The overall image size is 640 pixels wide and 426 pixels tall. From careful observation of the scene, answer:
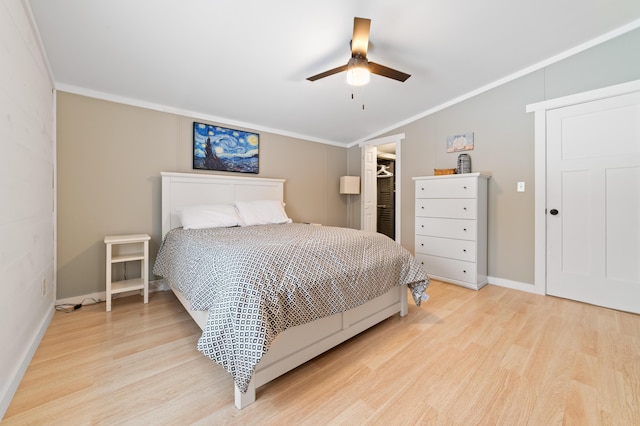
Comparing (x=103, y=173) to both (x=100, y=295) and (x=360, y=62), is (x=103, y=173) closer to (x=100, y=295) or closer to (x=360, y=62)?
(x=100, y=295)

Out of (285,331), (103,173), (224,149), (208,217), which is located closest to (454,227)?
(285,331)

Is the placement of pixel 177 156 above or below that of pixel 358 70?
below

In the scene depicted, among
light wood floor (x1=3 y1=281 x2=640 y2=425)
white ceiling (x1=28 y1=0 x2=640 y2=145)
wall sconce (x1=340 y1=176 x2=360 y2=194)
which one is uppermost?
white ceiling (x1=28 y1=0 x2=640 y2=145)

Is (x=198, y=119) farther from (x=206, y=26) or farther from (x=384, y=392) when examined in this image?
(x=384, y=392)

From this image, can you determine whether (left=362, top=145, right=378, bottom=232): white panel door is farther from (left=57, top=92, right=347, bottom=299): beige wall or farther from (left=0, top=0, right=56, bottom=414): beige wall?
(left=0, top=0, right=56, bottom=414): beige wall

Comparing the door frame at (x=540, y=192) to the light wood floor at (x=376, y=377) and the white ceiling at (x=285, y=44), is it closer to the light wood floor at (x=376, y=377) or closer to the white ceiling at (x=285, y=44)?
the white ceiling at (x=285, y=44)

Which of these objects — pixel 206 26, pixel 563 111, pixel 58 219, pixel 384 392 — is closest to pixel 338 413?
pixel 384 392

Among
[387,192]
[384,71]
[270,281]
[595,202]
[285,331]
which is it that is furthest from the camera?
[387,192]

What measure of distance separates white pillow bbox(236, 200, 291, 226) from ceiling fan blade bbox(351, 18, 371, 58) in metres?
1.92

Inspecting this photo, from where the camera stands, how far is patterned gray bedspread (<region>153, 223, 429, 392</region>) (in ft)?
3.84

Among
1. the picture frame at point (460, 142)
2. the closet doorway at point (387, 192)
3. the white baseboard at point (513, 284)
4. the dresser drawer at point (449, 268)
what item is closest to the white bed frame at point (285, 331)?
the dresser drawer at point (449, 268)

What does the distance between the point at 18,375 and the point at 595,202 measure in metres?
4.50

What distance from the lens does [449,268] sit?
3121mm

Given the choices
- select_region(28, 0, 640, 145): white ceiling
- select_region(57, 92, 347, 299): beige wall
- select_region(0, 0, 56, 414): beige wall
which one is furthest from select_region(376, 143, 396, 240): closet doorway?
select_region(0, 0, 56, 414): beige wall
